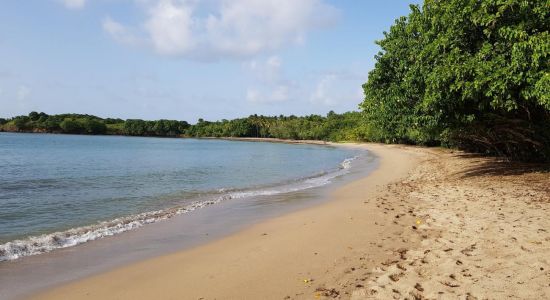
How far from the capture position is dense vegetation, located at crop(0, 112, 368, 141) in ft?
452

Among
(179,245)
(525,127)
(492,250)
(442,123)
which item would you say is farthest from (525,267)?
(525,127)

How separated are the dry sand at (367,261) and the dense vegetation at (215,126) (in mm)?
110000

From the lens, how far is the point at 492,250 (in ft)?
21.7

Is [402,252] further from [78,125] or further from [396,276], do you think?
[78,125]

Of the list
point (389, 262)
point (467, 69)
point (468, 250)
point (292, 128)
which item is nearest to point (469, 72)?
point (467, 69)

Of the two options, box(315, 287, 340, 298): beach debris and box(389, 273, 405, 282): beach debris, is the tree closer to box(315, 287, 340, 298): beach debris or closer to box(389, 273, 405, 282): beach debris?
box(315, 287, 340, 298): beach debris

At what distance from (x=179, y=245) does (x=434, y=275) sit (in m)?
5.34

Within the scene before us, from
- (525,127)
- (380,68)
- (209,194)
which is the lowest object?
(209,194)

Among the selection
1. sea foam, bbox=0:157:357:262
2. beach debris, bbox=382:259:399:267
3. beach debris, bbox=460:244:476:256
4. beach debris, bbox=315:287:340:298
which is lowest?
sea foam, bbox=0:157:357:262

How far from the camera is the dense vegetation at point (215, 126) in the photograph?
13788 cm

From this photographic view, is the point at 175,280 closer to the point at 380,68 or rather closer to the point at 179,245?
the point at 179,245

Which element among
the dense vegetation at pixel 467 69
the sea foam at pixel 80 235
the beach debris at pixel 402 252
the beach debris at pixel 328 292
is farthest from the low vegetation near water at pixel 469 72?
the sea foam at pixel 80 235

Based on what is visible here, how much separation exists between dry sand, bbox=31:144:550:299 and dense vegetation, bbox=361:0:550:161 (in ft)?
10.9

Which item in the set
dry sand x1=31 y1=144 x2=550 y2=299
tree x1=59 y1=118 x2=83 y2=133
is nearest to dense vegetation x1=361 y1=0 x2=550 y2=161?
dry sand x1=31 y1=144 x2=550 y2=299
